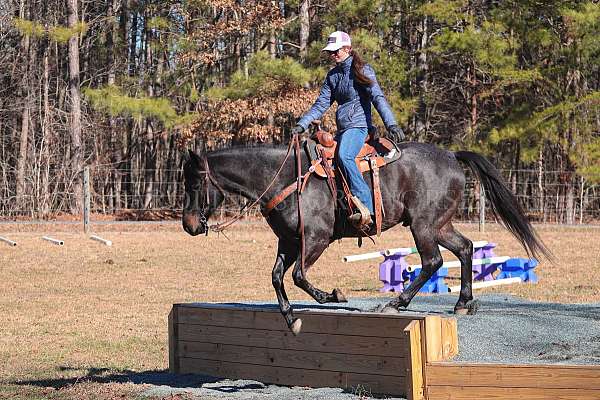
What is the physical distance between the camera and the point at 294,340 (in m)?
9.16

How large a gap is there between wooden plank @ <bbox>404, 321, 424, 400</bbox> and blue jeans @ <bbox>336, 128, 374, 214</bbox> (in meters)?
1.96

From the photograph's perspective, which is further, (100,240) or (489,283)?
(100,240)

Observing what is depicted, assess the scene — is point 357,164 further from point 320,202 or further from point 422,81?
point 422,81

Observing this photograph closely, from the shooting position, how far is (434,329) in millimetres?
7543

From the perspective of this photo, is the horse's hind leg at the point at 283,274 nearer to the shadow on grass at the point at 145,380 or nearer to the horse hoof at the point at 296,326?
the horse hoof at the point at 296,326

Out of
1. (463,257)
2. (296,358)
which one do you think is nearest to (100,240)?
(463,257)

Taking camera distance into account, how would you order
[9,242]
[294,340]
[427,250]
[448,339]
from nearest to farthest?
[448,339], [294,340], [427,250], [9,242]

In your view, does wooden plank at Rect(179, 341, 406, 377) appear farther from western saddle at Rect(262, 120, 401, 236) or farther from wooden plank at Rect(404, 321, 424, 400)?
western saddle at Rect(262, 120, 401, 236)

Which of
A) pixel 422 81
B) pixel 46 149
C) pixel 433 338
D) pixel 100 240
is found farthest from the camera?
pixel 422 81

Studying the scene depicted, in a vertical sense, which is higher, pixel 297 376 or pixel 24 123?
pixel 24 123

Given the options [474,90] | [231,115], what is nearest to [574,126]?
[474,90]

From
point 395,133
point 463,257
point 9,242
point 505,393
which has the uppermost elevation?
point 395,133

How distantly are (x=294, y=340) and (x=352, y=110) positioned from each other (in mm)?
2264

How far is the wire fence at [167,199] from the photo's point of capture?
102 ft
